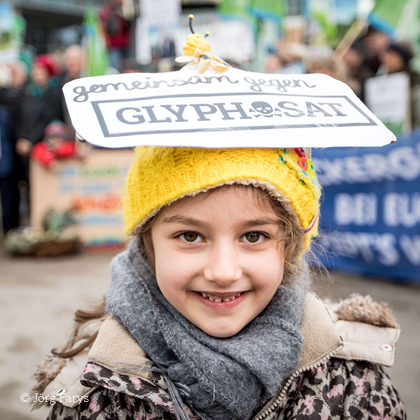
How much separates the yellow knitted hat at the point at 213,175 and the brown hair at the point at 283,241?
0.02 meters

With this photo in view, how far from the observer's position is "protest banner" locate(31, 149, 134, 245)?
5.50 m

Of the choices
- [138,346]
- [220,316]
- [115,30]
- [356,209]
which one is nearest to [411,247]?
[356,209]

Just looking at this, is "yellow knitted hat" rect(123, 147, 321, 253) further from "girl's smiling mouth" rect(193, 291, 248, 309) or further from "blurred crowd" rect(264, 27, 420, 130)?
"blurred crowd" rect(264, 27, 420, 130)

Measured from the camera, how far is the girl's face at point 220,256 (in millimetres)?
1108

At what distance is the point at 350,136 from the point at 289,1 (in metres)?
12.1

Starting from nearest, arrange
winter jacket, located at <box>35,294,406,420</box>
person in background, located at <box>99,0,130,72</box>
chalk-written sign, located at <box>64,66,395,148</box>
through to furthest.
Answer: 1. chalk-written sign, located at <box>64,66,395,148</box>
2. winter jacket, located at <box>35,294,406,420</box>
3. person in background, located at <box>99,0,130,72</box>

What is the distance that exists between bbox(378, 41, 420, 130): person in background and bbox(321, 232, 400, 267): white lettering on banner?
1726mm

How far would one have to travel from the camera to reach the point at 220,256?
110cm

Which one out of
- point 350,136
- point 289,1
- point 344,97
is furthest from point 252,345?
point 289,1

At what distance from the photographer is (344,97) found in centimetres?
117

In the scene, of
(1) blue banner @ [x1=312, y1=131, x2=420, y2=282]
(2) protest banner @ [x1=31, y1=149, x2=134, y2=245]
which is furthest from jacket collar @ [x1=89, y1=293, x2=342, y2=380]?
(2) protest banner @ [x1=31, y1=149, x2=134, y2=245]

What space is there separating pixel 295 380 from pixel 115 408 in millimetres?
496

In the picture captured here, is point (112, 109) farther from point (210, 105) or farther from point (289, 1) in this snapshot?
point (289, 1)

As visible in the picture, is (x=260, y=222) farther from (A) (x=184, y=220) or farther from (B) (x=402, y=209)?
(B) (x=402, y=209)
